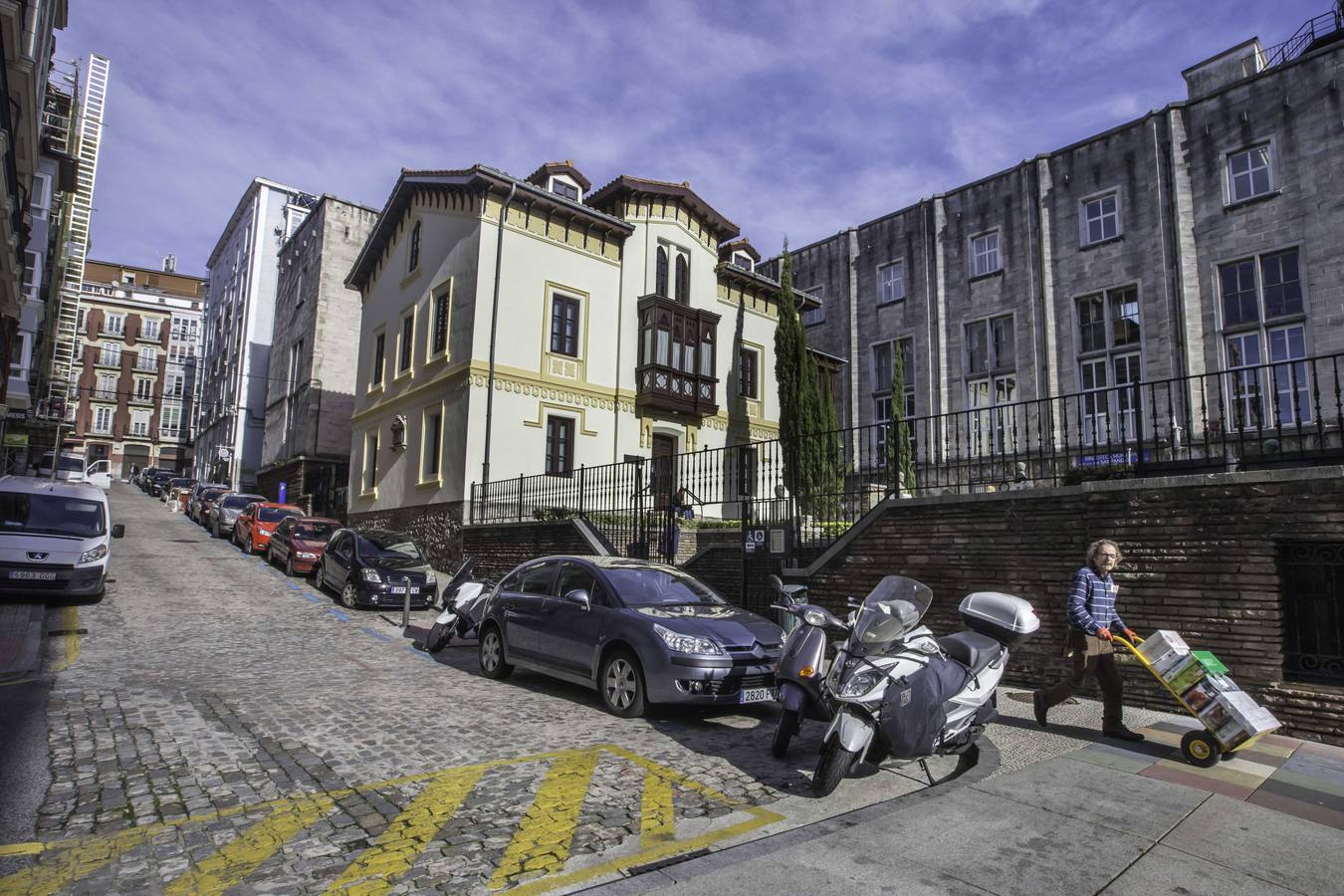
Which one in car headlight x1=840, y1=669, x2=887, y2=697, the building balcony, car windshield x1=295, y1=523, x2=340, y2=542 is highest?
the building balcony

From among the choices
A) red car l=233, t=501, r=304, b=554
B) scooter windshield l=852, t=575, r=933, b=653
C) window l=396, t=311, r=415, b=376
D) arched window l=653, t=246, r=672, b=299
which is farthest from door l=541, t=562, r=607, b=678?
window l=396, t=311, r=415, b=376

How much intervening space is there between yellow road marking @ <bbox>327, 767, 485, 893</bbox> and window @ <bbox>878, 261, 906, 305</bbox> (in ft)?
96.0

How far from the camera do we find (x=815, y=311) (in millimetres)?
34406

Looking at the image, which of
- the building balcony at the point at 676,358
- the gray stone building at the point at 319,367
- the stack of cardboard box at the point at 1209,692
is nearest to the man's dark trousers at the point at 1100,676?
the stack of cardboard box at the point at 1209,692

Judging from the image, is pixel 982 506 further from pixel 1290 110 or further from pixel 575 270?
pixel 1290 110

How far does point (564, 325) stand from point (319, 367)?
1810cm

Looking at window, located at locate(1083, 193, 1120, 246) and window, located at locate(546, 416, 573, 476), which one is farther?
window, located at locate(1083, 193, 1120, 246)

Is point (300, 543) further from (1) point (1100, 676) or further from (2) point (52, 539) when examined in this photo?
(1) point (1100, 676)

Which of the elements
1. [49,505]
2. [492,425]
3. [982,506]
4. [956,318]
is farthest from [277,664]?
[956,318]

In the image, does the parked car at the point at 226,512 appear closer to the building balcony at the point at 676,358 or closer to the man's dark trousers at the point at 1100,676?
the building balcony at the point at 676,358

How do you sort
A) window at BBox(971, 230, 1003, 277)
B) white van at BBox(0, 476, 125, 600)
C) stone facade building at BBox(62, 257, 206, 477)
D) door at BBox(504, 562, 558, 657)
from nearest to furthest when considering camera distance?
door at BBox(504, 562, 558, 657) → white van at BBox(0, 476, 125, 600) → window at BBox(971, 230, 1003, 277) → stone facade building at BBox(62, 257, 206, 477)

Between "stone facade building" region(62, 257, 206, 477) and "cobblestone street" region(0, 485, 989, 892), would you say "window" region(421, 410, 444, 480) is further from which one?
"stone facade building" region(62, 257, 206, 477)

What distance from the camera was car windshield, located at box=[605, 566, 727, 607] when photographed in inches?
317

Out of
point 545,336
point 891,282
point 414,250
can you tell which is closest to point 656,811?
point 545,336
